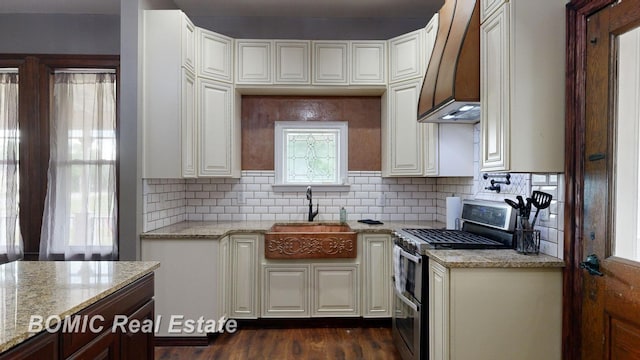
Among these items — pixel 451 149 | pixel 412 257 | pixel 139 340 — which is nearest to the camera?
pixel 139 340

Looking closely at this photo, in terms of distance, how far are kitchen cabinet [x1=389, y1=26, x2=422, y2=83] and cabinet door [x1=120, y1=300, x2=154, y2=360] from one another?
2763 mm

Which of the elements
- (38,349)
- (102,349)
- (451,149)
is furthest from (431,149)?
(38,349)

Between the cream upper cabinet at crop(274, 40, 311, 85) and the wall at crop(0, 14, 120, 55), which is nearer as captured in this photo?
the cream upper cabinet at crop(274, 40, 311, 85)

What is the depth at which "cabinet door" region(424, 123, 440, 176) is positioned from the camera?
334 centimetres

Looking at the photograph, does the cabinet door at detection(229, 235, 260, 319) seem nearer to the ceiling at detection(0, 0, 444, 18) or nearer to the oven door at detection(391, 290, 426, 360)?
the oven door at detection(391, 290, 426, 360)

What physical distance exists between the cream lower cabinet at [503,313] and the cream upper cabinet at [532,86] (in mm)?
582

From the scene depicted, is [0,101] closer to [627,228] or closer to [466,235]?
[466,235]

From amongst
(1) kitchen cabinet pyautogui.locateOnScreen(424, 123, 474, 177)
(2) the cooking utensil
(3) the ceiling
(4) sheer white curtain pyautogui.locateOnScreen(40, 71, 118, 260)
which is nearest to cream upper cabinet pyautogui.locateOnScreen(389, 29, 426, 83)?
(3) the ceiling

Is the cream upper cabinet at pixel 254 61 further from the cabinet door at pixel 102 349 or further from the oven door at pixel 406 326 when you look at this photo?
the cabinet door at pixel 102 349

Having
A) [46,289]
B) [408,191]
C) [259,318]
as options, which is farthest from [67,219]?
[408,191]

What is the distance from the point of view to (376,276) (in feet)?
11.2

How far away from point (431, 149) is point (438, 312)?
5.45ft

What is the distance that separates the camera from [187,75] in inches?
125

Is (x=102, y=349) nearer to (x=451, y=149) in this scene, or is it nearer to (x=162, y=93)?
(x=162, y=93)
